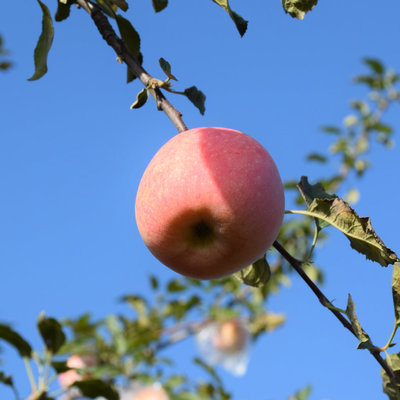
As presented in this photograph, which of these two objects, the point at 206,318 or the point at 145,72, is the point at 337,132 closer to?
the point at 206,318

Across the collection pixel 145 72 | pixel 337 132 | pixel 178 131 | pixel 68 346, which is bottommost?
pixel 178 131

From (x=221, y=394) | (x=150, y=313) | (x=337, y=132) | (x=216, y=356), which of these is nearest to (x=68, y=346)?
(x=221, y=394)

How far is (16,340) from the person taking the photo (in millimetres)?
1902

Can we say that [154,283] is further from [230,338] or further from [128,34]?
[128,34]

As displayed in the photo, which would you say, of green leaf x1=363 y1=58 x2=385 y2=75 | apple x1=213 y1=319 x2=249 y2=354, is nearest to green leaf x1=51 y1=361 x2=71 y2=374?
apple x1=213 y1=319 x2=249 y2=354

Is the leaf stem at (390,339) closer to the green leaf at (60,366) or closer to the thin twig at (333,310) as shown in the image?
the thin twig at (333,310)

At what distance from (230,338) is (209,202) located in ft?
10.9

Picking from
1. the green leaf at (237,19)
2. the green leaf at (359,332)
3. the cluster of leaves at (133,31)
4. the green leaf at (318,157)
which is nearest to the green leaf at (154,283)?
the green leaf at (318,157)

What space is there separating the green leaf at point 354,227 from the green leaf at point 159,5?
735mm

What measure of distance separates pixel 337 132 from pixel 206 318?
209cm

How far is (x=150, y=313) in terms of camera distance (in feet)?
12.6

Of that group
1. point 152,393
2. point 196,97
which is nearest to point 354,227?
point 196,97

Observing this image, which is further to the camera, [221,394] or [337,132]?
[337,132]

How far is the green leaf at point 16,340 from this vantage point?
183cm
